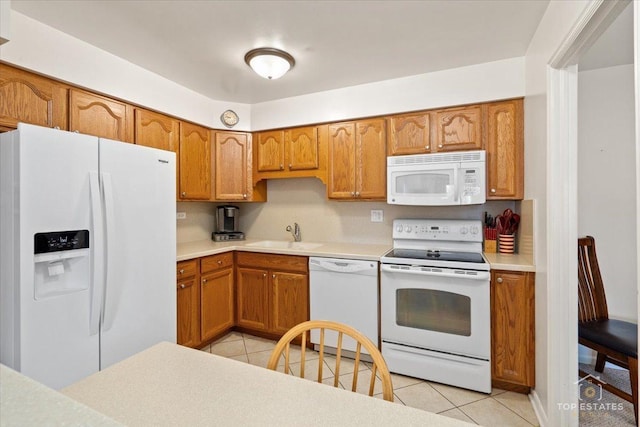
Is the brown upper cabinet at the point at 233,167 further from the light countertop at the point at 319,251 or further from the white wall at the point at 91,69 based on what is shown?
the light countertop at the point at 319,251

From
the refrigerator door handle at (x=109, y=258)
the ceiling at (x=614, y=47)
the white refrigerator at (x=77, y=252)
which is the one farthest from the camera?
the ceiling at (x=614, y=47)

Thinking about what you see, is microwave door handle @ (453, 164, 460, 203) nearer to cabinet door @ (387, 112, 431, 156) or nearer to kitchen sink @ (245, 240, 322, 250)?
cabinet door @ (387, 112, 431, 156)

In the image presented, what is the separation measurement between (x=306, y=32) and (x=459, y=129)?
4.56ft

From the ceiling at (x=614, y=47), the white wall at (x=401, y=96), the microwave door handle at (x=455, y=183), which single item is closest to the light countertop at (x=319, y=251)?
the microwave door handle at (x=455, y=183)

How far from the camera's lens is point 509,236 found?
2467 mm

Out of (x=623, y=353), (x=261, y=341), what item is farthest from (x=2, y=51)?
(x=623, y=353)

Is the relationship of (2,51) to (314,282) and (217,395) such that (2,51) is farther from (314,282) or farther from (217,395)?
(314,282)

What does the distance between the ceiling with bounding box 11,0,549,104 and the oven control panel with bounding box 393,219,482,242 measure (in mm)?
1260

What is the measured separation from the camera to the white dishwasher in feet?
7.97

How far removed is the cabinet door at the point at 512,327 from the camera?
2.01 m

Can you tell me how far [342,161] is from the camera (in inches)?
114

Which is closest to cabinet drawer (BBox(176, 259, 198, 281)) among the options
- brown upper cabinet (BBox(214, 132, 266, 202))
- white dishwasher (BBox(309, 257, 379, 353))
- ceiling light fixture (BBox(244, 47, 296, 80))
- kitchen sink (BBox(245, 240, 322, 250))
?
kitchen sink (BBox(245, 240, 322, 250))

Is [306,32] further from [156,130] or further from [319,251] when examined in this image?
[319,251]

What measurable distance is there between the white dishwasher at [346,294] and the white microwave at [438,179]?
663 mm
